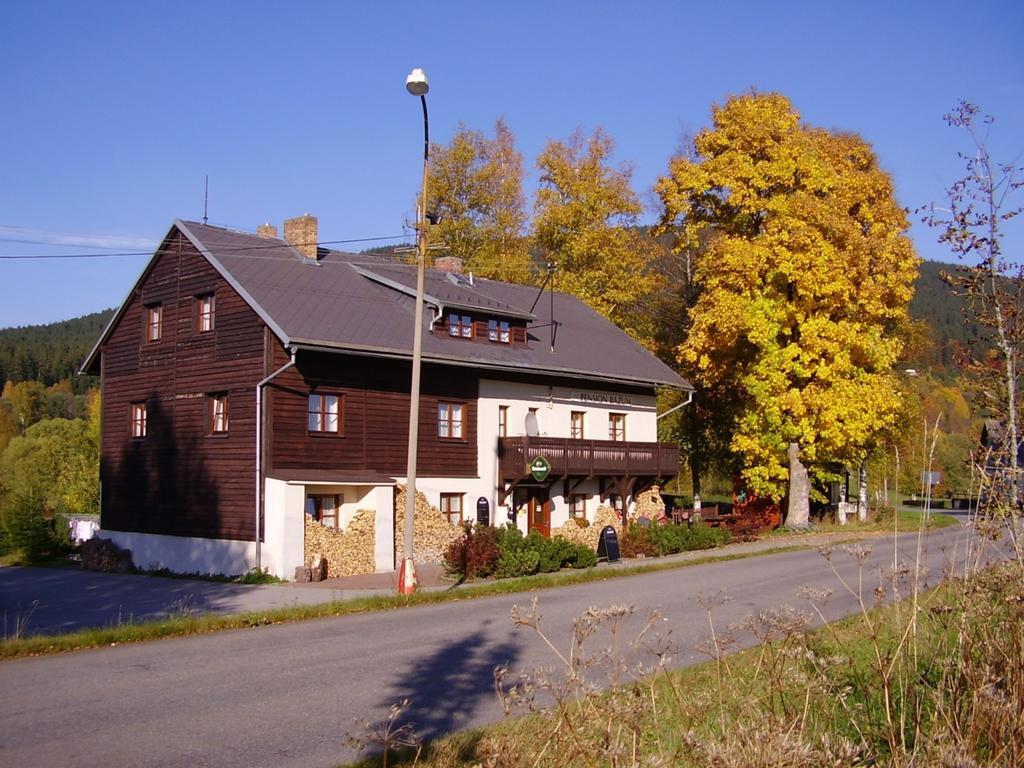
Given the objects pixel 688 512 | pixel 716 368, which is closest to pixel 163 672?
pixel 688 512

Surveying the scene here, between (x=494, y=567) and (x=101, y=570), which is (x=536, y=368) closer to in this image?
(x=494, y=567)

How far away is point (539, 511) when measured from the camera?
31594 mm

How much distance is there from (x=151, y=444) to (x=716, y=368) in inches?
799

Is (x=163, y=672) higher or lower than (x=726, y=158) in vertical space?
lower

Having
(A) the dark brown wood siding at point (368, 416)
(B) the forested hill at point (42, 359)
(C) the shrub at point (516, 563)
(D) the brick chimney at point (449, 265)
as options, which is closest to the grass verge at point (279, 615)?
(C) the shrub at point (516, 563)

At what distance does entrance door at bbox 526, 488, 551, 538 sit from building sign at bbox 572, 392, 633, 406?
3.62 meters

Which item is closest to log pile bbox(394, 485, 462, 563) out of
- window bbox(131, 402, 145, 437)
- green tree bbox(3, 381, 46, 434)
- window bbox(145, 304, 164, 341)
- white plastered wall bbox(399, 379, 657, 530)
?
white plastered wall bbox(399, 379, 657, 530)

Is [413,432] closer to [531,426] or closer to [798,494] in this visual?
[531,426]

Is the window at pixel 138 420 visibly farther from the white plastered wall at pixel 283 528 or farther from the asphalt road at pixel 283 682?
the asphalt road at pixel 283 682

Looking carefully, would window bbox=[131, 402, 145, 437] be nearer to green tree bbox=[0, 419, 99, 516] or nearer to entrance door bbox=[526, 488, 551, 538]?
entrance door bbox=[526, 488, 551, 538]

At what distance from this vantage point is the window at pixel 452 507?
1121 inches

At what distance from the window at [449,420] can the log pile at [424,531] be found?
7.42ft

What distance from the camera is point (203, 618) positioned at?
1573 centimetres

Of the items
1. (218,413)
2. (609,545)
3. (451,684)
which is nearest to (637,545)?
(609,545)
